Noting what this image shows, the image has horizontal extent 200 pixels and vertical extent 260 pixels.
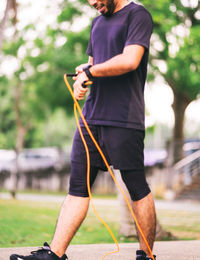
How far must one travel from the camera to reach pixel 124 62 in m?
2.82

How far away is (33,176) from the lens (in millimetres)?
20094

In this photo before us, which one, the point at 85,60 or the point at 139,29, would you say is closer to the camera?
the point at 139,29

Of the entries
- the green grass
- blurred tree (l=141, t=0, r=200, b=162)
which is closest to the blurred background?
blurred tree (l=141, t=0, r=200, b=162)

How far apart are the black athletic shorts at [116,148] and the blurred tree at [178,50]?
6718 mm

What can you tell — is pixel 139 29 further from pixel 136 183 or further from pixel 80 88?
pixel 136 183

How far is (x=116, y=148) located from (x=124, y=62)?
1.79 ft

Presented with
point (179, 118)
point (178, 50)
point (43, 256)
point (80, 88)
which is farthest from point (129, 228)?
point (179, 118)

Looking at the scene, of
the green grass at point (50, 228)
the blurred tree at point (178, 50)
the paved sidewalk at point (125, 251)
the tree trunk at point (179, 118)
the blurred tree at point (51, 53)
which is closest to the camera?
the paved sidewalk at point (125, 251)

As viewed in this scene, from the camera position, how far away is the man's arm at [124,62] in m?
2.83

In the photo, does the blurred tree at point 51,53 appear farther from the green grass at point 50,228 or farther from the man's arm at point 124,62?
the man's arm at point 124,62

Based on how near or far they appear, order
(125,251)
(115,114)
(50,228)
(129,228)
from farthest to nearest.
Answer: (50,228)
(129,228)
(125,251)
(115,114)

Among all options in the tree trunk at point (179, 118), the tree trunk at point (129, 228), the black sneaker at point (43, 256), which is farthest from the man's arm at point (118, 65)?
the tree trunk at point (179, 118)

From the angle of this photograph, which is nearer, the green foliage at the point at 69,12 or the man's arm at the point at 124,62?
the man's arm at the point at 124,62

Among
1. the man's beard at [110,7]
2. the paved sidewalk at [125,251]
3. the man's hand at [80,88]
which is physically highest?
the man's beard at [110,7]
